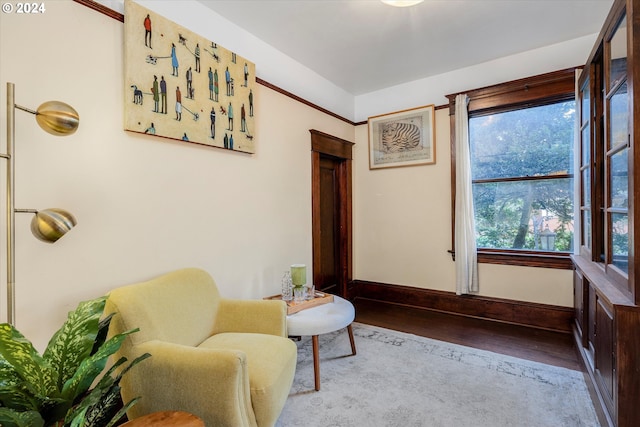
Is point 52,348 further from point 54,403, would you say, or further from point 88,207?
point 88,207

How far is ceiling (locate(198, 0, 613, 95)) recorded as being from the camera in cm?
253

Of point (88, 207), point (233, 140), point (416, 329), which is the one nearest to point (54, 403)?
point (88, 207)

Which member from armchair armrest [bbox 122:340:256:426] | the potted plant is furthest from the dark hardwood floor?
the potted plant

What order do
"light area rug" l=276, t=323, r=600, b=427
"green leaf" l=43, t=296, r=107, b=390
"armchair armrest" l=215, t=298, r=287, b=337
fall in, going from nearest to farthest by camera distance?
1. "green leaf" l=43, t=296, r=107, b=390
2. "light area rug" l=276, t=323, r=600, b=427
3. "armchair armrest" l=215, t=298, r=287, b=337

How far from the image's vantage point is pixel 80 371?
3.51 ft

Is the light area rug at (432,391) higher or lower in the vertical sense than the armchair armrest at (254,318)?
lower

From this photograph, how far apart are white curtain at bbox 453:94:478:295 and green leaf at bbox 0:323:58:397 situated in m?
3.64

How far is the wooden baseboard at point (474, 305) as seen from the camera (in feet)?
10.6

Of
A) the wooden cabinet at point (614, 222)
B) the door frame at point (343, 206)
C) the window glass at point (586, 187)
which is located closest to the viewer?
the wooden cabinet at point (614, 222)

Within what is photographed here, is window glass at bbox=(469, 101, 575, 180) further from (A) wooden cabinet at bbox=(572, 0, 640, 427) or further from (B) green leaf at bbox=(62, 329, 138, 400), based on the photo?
(B) green leaf at bbox=(62, 329, 138, 400)

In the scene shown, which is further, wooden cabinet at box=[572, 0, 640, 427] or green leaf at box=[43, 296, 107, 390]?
wooden cabinet at box=[572, 0, 640, 427]

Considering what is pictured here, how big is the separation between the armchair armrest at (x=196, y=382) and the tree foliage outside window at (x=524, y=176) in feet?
10.8

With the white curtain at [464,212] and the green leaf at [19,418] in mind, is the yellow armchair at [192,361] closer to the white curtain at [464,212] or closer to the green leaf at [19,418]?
the green leaf at [19,418]

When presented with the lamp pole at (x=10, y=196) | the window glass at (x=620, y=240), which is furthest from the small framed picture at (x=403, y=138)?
the lamp pole at (x=10, y=196)
